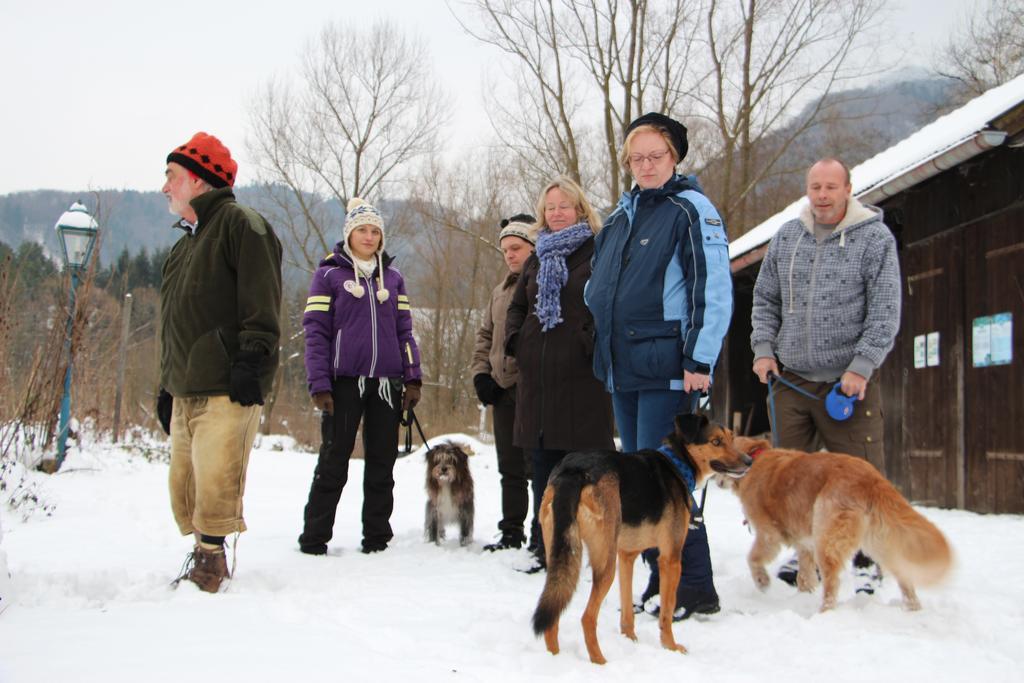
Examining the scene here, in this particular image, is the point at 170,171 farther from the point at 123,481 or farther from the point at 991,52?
the point at 991,52

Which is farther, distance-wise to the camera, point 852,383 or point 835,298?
point 835,298

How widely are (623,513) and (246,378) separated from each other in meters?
2.08

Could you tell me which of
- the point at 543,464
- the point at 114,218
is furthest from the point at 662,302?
the point at 114,218

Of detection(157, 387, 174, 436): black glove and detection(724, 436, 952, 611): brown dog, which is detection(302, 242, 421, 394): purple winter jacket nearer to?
detection(157, 387, 174, 436): black glove

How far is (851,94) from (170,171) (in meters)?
23.6

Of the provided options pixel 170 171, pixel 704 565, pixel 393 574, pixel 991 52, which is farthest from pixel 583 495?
pixel 991 52

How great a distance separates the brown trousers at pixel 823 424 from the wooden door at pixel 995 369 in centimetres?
314

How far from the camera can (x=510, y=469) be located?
18.7ft

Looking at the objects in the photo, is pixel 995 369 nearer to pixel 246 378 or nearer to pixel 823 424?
pixel 823 424

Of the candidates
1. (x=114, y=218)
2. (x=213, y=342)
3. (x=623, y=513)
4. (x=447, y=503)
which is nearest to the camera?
(x=623, y=513)

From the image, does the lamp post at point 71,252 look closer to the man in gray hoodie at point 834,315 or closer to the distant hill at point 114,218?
the distant hill at point 114,218

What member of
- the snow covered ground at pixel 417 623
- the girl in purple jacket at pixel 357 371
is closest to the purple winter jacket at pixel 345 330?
the girl in purple jacket at pixel 357 371

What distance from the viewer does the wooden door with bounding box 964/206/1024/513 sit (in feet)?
21.3

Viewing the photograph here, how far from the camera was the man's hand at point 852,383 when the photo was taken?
393cm
